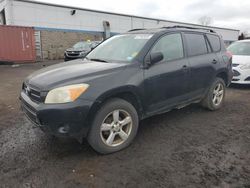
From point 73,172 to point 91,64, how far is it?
164cm

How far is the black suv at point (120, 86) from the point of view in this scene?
3053mm

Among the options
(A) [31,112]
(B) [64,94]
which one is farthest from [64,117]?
(A) [31,112]

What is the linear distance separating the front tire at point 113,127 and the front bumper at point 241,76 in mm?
5342

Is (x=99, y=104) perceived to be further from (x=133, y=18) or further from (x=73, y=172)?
(x=133, y=18)

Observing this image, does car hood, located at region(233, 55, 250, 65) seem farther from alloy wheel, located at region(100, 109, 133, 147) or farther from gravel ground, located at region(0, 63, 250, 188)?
alloy wheel, located at region(100, 109, 133, 147)

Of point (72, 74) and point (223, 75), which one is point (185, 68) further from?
point (72, 74)

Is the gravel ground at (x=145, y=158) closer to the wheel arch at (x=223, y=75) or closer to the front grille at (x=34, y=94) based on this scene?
the front grille at (x=34, y=94)

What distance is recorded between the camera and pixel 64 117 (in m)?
2.98

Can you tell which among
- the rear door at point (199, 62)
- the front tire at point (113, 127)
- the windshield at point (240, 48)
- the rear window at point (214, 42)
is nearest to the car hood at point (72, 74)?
the front tire at point (113, 127)

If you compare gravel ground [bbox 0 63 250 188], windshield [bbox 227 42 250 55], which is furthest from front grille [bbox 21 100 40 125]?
windshield [bbox 227 42 250 55]

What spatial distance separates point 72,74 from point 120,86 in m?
0.68

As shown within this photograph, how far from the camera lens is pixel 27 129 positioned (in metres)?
4.34

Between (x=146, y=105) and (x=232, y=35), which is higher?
(x=232, y=35)

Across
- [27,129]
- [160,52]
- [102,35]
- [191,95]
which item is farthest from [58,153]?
[102,35]
